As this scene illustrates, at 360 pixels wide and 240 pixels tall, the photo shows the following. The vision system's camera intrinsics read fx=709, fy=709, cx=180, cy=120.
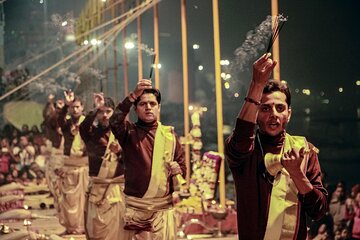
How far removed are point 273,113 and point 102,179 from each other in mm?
2921

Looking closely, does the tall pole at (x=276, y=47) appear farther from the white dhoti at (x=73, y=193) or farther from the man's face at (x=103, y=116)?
the white dhoti at (x=73, y=193)

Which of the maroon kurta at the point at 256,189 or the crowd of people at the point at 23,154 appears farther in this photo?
the crowd of people at the point at 23,154

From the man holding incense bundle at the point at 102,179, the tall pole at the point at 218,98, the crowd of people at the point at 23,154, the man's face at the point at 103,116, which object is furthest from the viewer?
the crowd of people at the point at 23,154

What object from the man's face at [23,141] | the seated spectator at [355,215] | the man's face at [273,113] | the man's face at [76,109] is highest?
the man's face at [76,109]

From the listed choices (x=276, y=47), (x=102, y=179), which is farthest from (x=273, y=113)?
(x=102, y=179)

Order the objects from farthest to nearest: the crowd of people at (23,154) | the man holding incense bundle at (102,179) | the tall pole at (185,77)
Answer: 1. the crowd of people at (23,154)
2. the tall pole at (185,77)
3. the man holding incense bundle at (102,179)

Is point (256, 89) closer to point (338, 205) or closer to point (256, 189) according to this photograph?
point (256, 189)

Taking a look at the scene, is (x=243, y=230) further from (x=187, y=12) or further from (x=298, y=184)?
(x=187, y=12)

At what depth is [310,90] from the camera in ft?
16.1

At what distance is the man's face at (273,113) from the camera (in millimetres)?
2357

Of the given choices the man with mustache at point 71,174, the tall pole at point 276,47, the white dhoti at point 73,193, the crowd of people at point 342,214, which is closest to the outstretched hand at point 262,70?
the tall pole at point 276,47

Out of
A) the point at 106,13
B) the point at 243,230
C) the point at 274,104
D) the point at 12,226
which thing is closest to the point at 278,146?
the point at 274,104

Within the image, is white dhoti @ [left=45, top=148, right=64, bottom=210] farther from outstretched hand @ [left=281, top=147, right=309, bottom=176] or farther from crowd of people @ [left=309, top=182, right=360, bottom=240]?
outstretched hand @ [left=281, top=147, right=309, bottom=176]

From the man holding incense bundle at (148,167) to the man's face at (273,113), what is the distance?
1408 mm
